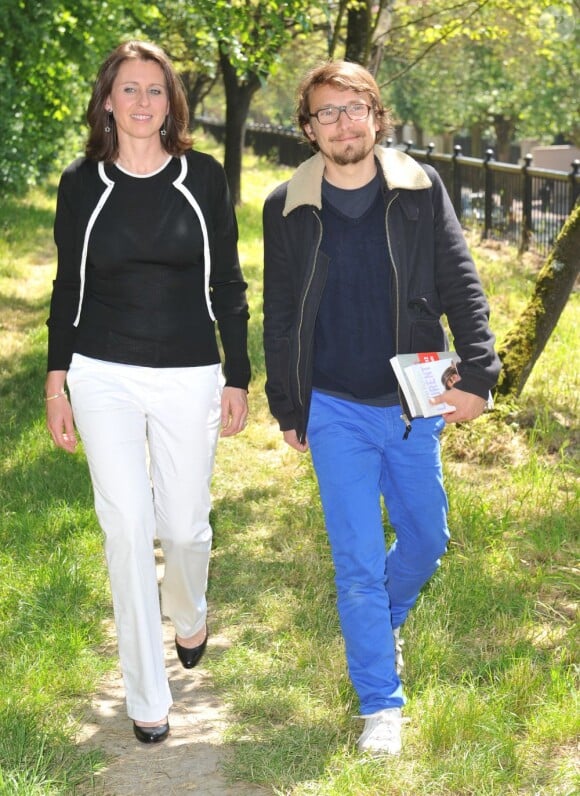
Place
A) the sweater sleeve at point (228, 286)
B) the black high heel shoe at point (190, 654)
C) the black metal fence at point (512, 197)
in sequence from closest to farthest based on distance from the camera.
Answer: the sweater sleeve at point (228, 286)
the black high heel shoe at point (190, 654)
the black metal fence at point (512, 197)

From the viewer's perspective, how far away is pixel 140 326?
402 cm

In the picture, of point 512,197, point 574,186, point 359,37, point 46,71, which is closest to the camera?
point 359,37

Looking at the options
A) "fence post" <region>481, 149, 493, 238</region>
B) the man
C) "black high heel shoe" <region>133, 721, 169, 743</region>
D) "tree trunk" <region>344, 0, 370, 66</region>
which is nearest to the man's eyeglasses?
the man

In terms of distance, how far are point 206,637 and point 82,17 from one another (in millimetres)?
14099

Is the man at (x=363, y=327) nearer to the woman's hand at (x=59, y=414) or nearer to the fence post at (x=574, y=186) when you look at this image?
the woman's hand at (x=59, y=414)

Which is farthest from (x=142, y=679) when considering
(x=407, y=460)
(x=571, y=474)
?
(x=571, y=474)

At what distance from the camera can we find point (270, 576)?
5.75m

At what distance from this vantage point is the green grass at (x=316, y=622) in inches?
152

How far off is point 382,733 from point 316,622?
1.25m

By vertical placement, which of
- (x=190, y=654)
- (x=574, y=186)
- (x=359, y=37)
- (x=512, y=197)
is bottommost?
(x=512, y=197)

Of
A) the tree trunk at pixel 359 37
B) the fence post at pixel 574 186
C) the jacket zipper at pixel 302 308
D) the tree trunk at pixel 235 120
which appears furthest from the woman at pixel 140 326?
the tree trunk at pixel 235 120

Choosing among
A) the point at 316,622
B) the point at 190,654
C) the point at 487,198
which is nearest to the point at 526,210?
the point at 487,198

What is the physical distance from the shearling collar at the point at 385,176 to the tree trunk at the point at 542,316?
382cm

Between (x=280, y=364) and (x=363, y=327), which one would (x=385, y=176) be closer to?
(x=363, y=327)
